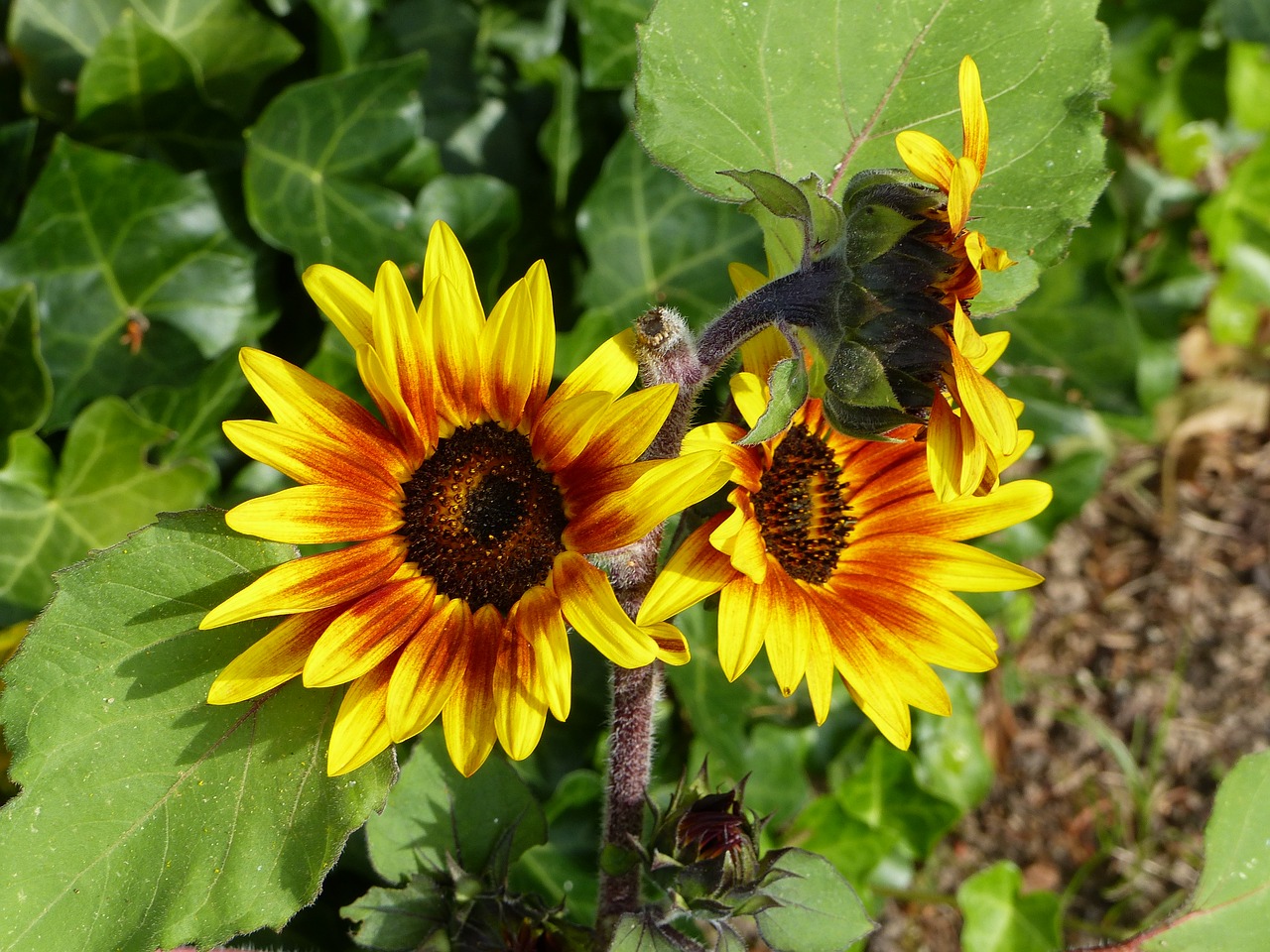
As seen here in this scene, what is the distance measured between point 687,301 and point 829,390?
A: 126cm

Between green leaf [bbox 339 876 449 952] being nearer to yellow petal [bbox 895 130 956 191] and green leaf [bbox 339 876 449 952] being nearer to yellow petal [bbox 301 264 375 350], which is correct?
yellow petal [bbox 301 264 375 350]

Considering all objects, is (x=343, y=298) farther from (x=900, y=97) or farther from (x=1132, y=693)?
(x=1132, y=693)

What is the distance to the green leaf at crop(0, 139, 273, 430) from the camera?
223 centimetres

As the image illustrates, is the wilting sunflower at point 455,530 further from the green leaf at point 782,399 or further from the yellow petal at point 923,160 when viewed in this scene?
the yellow petal at point 923,160

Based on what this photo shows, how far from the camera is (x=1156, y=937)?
71.0 inches

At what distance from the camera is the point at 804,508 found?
1.62m

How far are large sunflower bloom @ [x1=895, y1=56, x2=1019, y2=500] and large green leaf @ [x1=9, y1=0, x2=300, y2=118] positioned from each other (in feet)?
5.42

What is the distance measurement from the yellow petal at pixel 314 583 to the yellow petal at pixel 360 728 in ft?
0.35

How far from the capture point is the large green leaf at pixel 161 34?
90.8 inches

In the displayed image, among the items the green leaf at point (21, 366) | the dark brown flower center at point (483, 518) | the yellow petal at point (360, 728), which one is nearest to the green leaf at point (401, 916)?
the yellow petal at point (360, 728)

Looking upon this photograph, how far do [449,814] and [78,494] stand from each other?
104cm

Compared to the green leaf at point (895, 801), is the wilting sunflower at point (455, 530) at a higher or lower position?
higher

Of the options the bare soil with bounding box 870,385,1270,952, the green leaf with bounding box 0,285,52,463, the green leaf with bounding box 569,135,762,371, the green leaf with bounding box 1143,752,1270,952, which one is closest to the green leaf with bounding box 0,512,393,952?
the green leaf with bounding box 0,285,52,463

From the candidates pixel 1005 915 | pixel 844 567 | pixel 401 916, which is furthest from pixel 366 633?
pixel 1005 915
